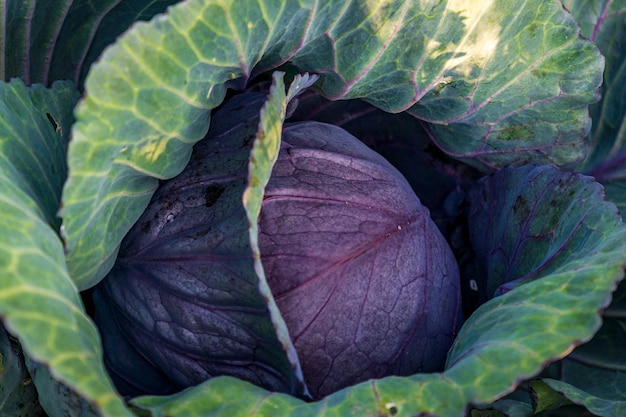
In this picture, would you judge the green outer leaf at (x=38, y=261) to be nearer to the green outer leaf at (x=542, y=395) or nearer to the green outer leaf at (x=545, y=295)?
the green outer leaf at (x=545, y=295)

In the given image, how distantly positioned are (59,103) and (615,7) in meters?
1.53

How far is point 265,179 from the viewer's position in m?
1.15

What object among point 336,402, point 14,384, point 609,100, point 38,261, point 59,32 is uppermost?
point 59,32

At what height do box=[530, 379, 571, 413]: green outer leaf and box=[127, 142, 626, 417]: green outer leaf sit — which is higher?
box=[127, 142, 626, 417]: green outer leaf

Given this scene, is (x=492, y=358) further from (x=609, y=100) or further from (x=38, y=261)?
(x=609, y=100)

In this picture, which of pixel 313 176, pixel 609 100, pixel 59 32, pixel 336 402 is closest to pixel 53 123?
pixel 59 32

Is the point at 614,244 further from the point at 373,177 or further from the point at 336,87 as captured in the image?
the point at 336,87

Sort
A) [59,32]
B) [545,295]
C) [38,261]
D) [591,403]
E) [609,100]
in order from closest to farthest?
[38,261] < [545,295] < [591,403] < [59,32] < [609,100]

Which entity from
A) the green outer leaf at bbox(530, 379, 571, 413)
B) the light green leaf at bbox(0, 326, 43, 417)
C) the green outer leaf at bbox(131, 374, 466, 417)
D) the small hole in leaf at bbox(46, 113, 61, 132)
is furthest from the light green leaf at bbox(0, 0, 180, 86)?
the green outer leaf at bbox(530, 379, 571, 413)

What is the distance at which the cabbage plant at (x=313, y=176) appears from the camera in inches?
40.9

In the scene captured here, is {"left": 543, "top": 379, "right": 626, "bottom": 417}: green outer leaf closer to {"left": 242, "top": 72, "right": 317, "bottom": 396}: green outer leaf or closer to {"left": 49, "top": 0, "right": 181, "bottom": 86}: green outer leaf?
{"left": 242, "top": 72, "right": 317, "bottom": 396}: green outer leaf

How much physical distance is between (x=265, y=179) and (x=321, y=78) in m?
0.42

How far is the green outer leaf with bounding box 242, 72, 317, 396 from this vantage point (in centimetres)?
107

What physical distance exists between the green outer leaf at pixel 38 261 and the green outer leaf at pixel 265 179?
0.92ft
